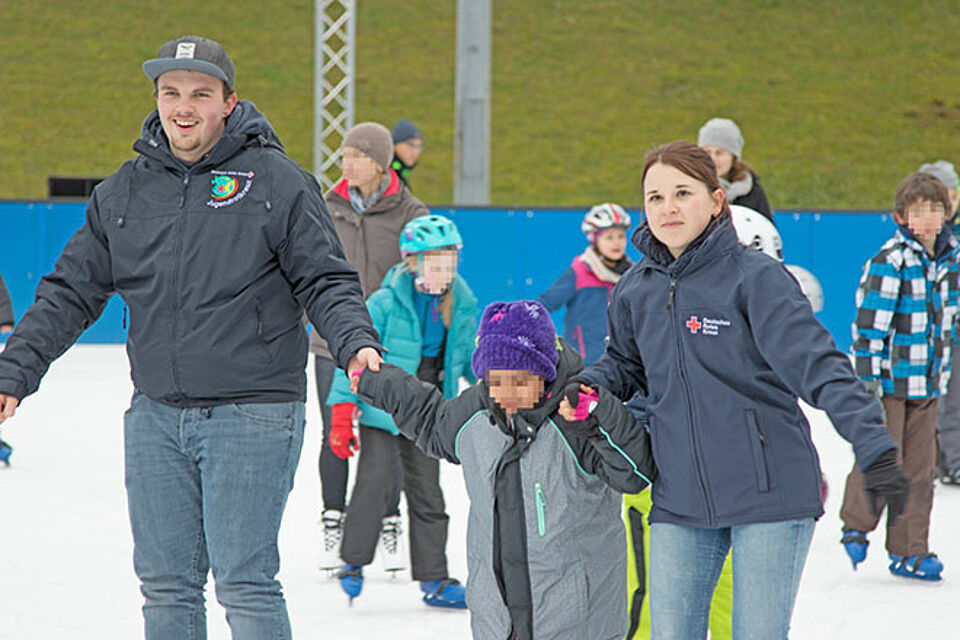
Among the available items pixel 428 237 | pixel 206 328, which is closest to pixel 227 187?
pixel 206 328

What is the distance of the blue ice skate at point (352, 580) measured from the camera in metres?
4.59

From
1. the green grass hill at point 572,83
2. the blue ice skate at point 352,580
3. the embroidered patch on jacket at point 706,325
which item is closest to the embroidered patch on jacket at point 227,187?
the embroidered patch on jacket at point 706,325

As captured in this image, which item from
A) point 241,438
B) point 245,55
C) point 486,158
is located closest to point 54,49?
point 245,55

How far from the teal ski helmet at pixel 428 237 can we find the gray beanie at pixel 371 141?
60 centimetres

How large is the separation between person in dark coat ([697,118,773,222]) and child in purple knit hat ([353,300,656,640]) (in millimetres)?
3215

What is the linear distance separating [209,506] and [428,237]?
1811 millimetres

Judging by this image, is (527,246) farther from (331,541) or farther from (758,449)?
(758,449)

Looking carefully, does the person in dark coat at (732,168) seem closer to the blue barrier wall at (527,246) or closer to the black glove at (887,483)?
the black glove at (887,483)

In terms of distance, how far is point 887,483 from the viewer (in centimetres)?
237

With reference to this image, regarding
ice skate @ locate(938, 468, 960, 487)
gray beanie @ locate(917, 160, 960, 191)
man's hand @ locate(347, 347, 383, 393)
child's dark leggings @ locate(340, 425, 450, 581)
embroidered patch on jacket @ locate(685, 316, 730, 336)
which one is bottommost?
ice skate @ locate(938, 468, 960, 487)

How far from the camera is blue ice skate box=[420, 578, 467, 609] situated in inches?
180

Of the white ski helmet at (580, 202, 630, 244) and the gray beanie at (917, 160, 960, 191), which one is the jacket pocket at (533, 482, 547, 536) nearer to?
the white ski helmet at (580, 202, 630, 244)

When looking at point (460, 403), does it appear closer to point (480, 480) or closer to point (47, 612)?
point (480, 480)

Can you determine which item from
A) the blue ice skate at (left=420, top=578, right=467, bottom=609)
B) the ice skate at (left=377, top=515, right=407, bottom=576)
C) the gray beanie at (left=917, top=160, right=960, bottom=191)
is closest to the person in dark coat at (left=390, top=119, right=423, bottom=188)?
the gray beanie at (left=917, top=160, right=960, bottom=191)
